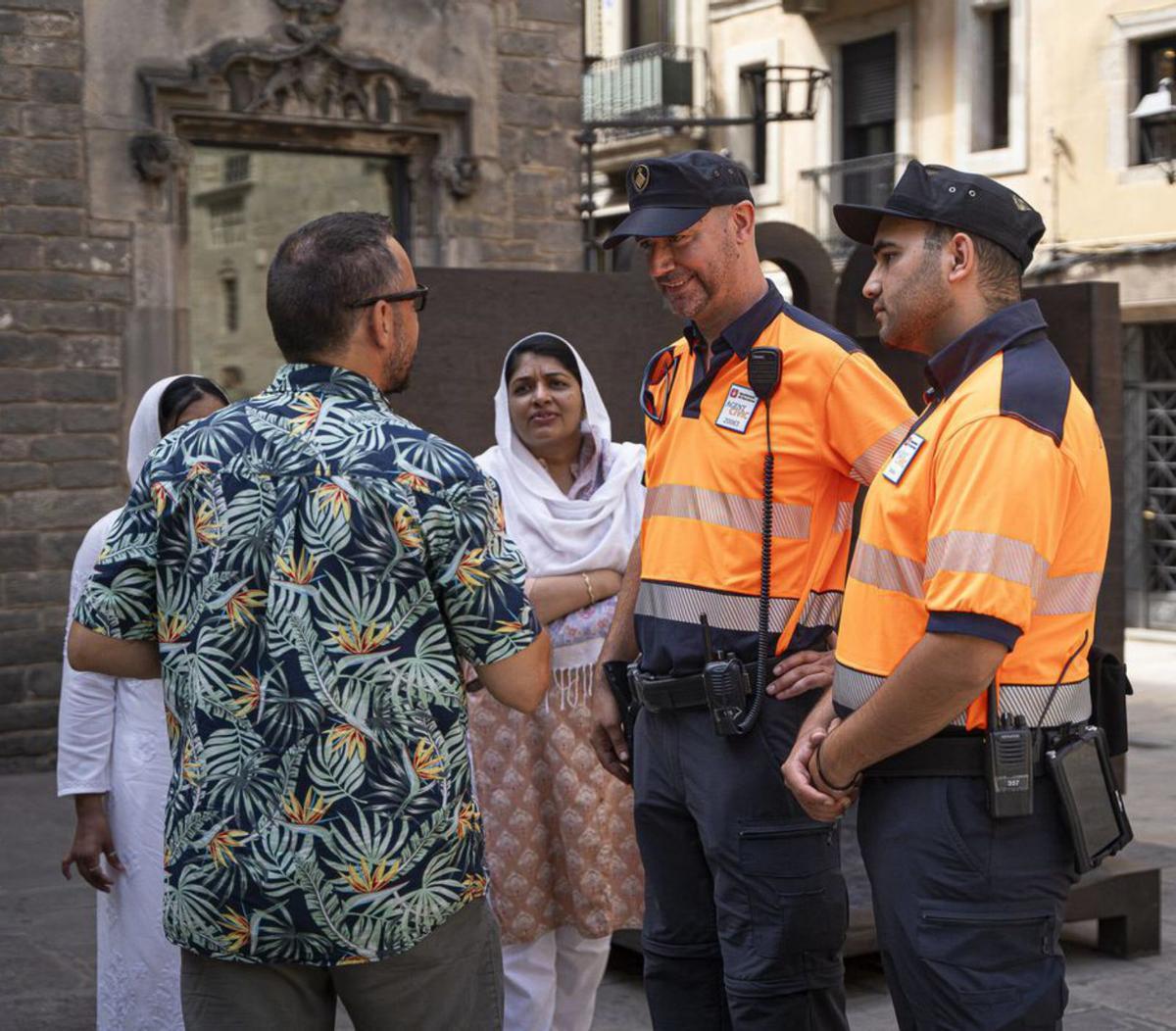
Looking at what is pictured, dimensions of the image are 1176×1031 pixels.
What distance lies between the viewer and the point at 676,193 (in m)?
3.71

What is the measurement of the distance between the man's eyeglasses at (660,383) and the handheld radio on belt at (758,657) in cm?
32

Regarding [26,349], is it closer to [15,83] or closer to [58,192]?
[58,192]

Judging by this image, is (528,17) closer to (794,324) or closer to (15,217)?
(15,217)

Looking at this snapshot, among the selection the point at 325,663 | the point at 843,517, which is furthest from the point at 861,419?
the point at 325,663

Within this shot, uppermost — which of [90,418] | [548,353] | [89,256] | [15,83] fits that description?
[15,83]

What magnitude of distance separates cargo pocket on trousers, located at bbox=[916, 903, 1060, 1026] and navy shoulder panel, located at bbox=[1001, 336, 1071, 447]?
0.73m

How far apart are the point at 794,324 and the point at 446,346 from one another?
91.1 inches

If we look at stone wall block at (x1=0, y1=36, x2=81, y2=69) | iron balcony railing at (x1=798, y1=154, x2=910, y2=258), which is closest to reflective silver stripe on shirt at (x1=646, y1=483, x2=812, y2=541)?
stone wall block at (x1=0, y1=36, x2=81, y2=69)

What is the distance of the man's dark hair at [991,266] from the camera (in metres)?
2.97

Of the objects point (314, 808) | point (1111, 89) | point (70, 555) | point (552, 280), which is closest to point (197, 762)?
point (314, 808)

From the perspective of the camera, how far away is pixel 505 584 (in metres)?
2.70

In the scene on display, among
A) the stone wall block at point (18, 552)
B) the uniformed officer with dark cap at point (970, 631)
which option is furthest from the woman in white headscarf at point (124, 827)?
the stone wall block at point (18, 552)

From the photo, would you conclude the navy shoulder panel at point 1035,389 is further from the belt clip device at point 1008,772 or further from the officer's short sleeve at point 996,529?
the belt clip device at point 1008,772

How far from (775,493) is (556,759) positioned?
1294 mm
